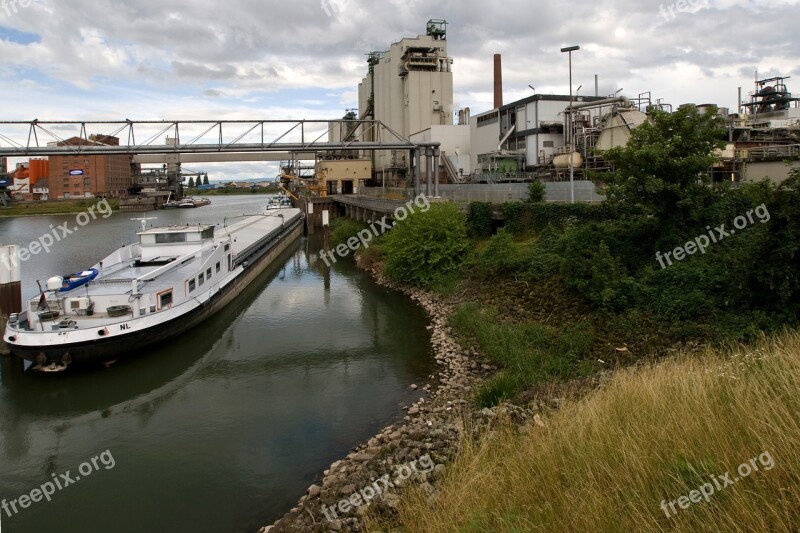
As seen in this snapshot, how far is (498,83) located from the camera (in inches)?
2309

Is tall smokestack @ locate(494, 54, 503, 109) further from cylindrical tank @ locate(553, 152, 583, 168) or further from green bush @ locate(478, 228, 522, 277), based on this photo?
green bush @ locate(478, 228, 522, 277)

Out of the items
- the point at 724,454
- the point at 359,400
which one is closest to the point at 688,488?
the point at 724,454

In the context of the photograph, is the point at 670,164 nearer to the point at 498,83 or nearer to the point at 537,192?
the point at 537,192

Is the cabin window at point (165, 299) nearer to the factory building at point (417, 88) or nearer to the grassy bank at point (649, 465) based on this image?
the grassy bank at point (649, 465)

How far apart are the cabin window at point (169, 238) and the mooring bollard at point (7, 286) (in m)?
8.14

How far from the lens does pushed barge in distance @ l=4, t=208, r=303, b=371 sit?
A: 1644 centimetres

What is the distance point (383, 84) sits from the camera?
75.8 meters

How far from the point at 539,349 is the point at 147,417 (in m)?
11.5

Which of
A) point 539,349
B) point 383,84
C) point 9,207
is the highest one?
point 383,84

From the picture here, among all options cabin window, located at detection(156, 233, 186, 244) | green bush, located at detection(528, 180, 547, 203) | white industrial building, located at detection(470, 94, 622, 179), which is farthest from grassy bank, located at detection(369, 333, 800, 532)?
white industrial building, located at detection(470, 94, 622, 179)

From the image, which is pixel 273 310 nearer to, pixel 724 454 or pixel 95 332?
pixel 95 332

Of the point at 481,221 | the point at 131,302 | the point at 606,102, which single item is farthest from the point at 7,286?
the point at 606,102

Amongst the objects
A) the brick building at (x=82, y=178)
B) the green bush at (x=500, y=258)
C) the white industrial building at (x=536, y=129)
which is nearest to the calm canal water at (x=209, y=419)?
the green bush at (x=500, y=258)

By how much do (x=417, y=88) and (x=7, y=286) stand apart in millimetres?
54909
